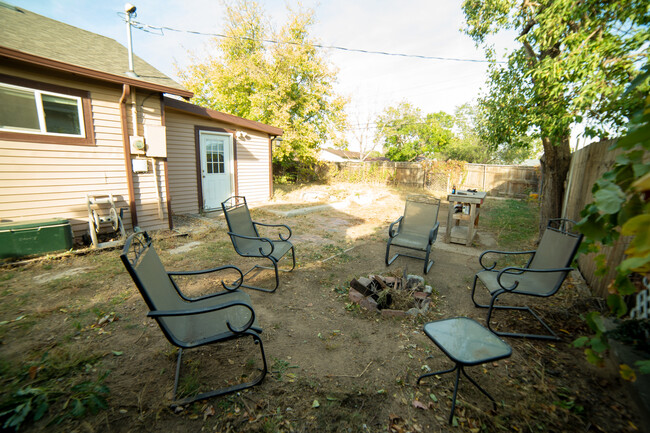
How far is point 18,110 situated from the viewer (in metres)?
4.34

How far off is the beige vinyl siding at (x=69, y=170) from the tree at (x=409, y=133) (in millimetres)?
24025

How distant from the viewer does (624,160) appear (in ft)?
3.23

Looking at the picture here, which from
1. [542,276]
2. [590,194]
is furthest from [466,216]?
[542,276]

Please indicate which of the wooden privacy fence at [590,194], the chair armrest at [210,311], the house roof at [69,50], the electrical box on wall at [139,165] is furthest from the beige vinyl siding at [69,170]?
the wooden privacy fence at [590,194]

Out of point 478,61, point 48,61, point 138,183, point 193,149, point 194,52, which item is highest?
point 194,52

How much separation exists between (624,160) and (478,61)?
9.90 meters

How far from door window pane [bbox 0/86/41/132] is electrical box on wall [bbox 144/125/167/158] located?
5.12 feet

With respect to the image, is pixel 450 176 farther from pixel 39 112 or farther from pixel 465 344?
pixel 39 112

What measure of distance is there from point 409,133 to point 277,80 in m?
19.3

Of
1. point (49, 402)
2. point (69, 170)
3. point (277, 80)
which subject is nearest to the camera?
point (49, 402)

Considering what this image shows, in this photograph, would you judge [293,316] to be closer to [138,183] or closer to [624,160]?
[624,160]

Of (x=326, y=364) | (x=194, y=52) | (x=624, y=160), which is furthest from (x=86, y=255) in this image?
(x=194, y=52)

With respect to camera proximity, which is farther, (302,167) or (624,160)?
(302,167)

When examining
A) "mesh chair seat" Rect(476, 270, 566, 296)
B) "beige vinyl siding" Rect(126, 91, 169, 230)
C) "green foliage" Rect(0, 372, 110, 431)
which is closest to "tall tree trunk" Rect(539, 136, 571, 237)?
"mesh chair seat" Rect(476, 270, 566, 296)
